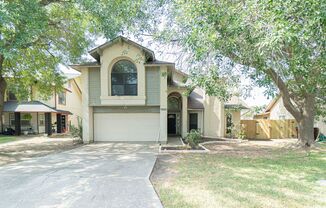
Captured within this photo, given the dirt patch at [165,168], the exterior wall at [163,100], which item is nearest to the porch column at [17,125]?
the exterior wall at [163,100]

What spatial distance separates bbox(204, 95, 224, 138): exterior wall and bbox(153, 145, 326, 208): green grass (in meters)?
11.6

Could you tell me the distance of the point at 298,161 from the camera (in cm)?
1125

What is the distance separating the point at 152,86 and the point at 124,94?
209cm

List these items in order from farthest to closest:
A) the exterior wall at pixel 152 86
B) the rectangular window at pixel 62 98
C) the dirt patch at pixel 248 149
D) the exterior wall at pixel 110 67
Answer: the rectangular window at pixel 62 98, the exterior wall at pixel 152 86, the exterior wall at pixel 110 67, the dirt patch at pixel 248 149

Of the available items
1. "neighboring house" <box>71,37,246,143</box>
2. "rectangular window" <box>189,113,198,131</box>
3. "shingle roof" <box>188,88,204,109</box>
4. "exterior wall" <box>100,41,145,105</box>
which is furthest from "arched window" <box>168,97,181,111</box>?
"exterior wall" <box>100,41,145,105</box>

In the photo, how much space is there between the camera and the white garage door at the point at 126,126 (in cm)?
1836

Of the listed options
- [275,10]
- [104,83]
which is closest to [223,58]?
[275,10]

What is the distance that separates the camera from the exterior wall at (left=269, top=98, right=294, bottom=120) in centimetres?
2889

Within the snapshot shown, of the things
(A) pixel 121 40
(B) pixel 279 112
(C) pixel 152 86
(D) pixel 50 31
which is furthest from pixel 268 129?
(D) pixel 50 31

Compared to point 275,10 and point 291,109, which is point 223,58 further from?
point 291,109

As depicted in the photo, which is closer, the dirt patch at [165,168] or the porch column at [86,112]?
the dirt patch at [165,168]

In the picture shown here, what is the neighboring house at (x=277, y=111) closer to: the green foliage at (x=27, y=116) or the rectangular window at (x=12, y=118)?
the green foliage at (x=27, y=116)

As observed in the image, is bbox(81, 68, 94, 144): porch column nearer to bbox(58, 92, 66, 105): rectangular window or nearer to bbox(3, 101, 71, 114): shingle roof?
bbox(3, 101, 71, 114): shingle roof

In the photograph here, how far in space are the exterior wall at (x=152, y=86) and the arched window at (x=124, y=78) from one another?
0.93 m
